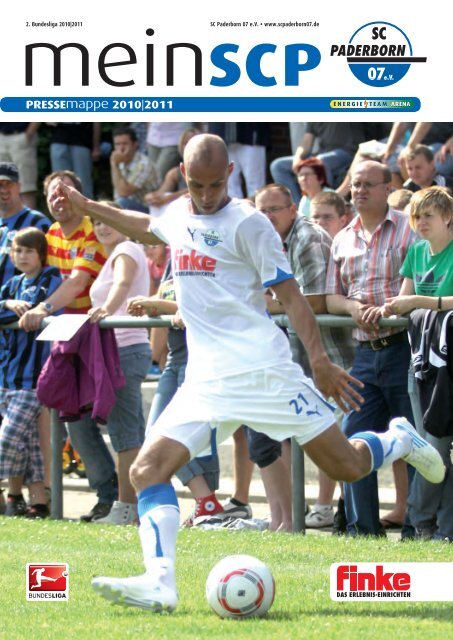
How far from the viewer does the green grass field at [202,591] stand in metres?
5.70

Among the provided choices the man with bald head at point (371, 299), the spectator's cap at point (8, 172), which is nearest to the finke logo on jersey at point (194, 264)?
the man with bald head at point (371, 299)

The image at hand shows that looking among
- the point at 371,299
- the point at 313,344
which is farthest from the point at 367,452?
the point at 371,299

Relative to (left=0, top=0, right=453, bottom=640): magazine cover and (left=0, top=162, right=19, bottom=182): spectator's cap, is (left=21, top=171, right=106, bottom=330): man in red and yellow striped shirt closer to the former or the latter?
(left=0, top=0, right=453, bottom=640): magazine cover

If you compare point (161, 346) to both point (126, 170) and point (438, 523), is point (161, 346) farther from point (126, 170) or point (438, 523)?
point (126, 170)

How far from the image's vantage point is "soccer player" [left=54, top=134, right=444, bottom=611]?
20.4 ft

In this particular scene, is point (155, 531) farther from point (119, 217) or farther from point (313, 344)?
point (119, 217)

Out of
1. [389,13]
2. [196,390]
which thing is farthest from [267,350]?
[389,13]

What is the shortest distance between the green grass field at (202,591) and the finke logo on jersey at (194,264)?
158 cm

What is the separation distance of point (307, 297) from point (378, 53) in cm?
416

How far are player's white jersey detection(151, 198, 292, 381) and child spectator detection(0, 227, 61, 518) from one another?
13.0ft

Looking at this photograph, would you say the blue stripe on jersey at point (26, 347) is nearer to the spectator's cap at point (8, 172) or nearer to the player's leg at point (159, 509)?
the spectator's cap at point (8, 172)

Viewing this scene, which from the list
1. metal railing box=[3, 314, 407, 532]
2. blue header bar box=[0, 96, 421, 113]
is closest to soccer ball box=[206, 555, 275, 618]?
metal railing box=[3, 314, 407, 532]

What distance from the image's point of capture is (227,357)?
632 cm

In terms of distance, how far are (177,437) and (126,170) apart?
32.0 feet
